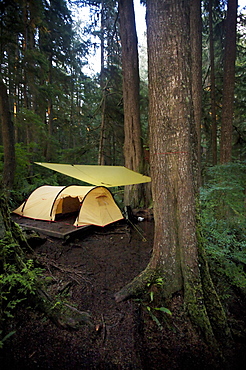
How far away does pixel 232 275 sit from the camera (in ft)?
8.87

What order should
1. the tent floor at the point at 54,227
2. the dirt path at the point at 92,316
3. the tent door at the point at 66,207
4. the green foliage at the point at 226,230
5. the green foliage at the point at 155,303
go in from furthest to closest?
1. the tent door at the point at 66,207
2. the tent floor at the point at 54,227
3. the green foliage at the point at 226,230
4. the green foliage at the point at 155,303
5. the dirt path at the point at 92,316

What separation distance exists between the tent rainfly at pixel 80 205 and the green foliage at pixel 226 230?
265 cm

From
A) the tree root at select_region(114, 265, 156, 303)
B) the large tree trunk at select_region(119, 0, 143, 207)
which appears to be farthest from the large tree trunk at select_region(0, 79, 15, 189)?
the tree root at select_region(114, 265, 156, 303)

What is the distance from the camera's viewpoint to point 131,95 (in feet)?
21.5

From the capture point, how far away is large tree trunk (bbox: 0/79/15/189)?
551cm

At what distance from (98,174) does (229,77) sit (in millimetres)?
5082

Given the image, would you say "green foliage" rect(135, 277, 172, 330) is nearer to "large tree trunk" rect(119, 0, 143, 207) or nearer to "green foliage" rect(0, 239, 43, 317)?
"green foliage" rect(0, 239, 43, 317)

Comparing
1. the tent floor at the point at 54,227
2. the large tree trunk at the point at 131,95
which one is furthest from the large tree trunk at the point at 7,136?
the large tree trunk at the point at 131,95

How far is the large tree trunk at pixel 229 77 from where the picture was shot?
216 inches

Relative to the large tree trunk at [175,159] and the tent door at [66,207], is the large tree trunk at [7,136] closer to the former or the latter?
the tent door at [66,207]

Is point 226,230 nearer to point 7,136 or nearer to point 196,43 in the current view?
point 196,43

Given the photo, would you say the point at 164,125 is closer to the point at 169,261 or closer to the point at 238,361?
the point at 169,261

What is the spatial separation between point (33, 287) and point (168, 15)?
3.25 meters

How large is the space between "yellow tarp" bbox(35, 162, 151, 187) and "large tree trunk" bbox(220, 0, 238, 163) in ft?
9.85
